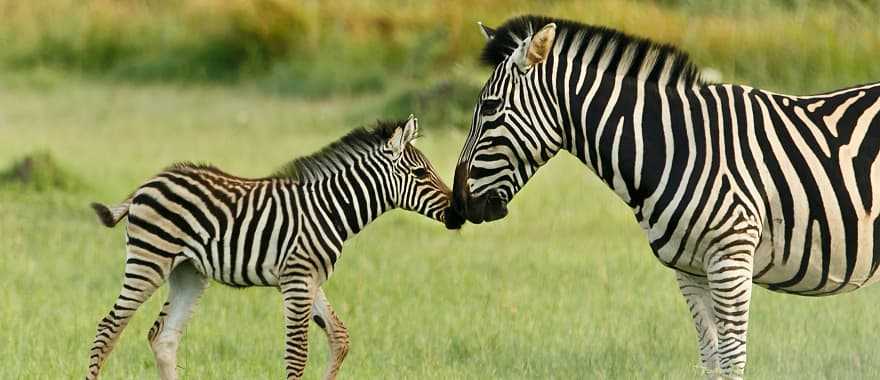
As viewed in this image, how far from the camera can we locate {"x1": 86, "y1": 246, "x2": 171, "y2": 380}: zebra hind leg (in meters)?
6.78

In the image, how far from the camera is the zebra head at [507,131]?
22.0 ft

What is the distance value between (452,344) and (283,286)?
7.22 ft

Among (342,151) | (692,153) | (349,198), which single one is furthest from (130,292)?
(692,153)

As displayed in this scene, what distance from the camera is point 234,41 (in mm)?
25188

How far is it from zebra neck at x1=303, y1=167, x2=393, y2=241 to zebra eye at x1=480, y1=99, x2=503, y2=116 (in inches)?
25.0

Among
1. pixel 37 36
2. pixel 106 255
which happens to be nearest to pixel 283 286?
pixel 106 255


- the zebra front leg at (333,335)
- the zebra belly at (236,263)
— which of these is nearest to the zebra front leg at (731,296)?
the zebra front leg at (333,335)

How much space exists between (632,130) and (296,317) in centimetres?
180

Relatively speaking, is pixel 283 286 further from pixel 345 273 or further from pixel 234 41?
pixel 234 41

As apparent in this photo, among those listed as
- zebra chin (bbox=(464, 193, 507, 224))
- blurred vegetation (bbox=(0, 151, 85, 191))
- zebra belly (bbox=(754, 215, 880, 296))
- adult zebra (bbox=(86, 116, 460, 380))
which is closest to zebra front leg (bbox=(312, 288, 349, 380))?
adult zebra (bbox=(86, 116, 460, 380))

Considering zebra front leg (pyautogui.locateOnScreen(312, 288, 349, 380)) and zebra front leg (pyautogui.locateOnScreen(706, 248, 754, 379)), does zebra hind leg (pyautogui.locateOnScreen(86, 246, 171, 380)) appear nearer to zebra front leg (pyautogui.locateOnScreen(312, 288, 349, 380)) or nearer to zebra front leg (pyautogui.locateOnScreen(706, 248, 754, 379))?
zebra front leg (pyautogui.locateOnScreen(312, 288, 349, 380))

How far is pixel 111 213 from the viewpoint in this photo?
711 cm

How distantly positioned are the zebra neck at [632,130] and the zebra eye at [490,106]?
0.31 meters

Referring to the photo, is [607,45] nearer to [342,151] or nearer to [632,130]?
[632,130]
